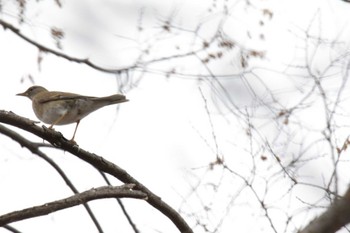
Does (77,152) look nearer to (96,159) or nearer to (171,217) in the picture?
(96,159)

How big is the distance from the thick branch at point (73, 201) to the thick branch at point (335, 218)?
194 cm

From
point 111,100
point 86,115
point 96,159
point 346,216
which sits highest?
point 86,115

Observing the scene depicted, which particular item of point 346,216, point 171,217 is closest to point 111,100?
point 171,217

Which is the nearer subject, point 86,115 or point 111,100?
point 111,100

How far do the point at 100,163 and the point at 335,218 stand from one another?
2892 millimetres

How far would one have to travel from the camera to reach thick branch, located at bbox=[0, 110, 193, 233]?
3.77 m

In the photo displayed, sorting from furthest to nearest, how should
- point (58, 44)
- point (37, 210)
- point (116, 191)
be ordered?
point (58, 44) → point (116, 191) → point (37, 210)

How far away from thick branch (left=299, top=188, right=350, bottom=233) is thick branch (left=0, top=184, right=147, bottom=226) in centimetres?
194

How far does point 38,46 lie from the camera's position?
6.19m

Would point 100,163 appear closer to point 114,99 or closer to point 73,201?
point 73,201

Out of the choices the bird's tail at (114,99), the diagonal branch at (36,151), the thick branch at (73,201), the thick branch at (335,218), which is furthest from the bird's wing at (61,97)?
the thick branch at (335,218)

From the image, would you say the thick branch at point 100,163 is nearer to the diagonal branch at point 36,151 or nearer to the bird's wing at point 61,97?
the diagonal branch at point 36,151

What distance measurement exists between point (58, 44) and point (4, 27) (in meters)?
0.68

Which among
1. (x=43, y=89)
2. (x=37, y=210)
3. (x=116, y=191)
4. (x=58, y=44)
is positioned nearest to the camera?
(x=37, y=210)
